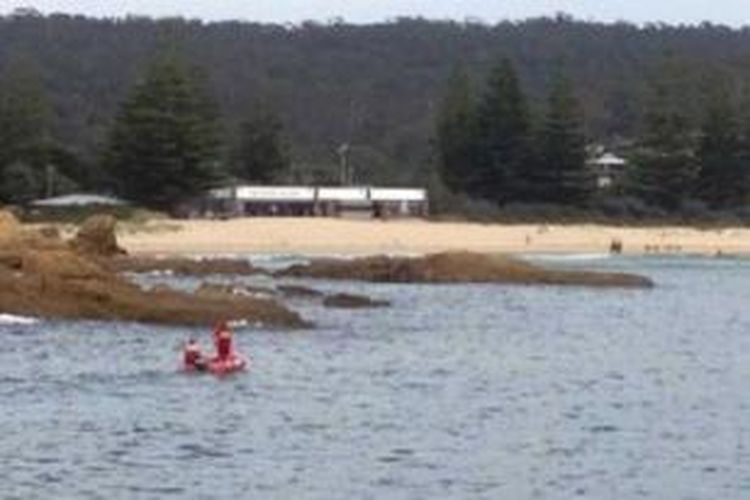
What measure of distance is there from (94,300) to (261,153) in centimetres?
8439

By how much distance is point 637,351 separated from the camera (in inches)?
1736

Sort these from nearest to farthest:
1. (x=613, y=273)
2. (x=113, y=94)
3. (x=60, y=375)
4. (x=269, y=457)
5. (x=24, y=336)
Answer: (x=269, y=457) → (x=60, y=375) → (x=24, y=336) → (x=613, y=273) → (x=113, y=94)

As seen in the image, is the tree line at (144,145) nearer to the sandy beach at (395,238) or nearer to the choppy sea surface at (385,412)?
the sandy beach at (395,238)

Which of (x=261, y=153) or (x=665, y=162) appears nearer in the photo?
(x=665, y=162)

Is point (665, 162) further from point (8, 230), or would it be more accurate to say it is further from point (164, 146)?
point (8, 230)

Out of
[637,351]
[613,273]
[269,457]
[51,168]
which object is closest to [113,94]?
[51,168]

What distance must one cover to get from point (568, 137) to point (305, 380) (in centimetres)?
8322

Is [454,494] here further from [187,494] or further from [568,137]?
[568,137]

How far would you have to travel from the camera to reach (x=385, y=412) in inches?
1216

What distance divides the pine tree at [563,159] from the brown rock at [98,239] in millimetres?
50324

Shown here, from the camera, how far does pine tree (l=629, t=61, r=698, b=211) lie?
119250 mm

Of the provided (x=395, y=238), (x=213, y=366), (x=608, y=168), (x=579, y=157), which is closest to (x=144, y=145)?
(x=395, y=238)

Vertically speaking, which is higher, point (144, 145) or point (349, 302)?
point (144, 145)

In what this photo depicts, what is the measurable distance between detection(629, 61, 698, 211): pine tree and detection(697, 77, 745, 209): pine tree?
78 cm
